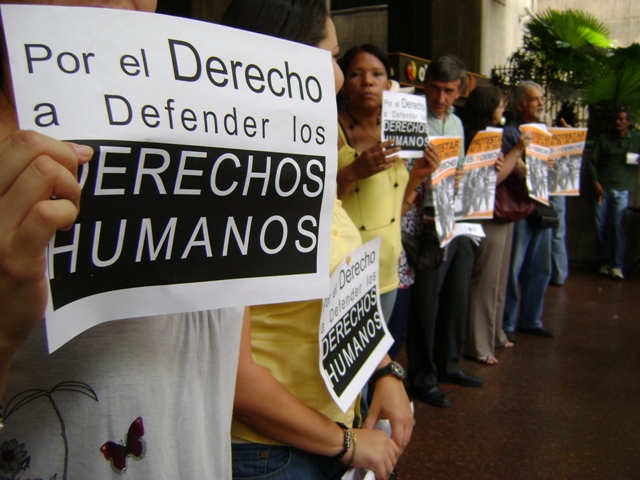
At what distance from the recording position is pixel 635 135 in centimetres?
795

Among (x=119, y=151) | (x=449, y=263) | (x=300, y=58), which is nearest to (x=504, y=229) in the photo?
(x=449, y=263)

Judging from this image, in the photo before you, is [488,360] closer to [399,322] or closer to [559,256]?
[399,322]

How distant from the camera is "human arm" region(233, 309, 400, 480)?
1201 millimetres

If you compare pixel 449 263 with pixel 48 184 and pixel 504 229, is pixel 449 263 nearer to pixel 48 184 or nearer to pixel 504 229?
pixel 504 229

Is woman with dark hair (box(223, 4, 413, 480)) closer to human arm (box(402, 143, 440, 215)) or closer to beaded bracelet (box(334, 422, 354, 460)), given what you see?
beaded bracelet (box(334, 422, 354, 460))

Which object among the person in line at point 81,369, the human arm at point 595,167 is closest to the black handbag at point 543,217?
the human arm at point 595,167

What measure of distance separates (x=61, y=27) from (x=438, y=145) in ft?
8.65

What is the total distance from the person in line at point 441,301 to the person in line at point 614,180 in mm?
4443

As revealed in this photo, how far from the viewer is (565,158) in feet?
16.9

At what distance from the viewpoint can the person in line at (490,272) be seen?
434 centimetres

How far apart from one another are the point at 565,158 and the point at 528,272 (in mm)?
958

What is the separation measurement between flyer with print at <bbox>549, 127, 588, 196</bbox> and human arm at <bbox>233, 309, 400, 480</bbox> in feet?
13.3

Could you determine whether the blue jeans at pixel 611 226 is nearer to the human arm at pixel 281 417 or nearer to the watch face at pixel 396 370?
the watch face at pixel 396 370

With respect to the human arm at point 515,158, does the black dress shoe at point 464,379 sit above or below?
below
